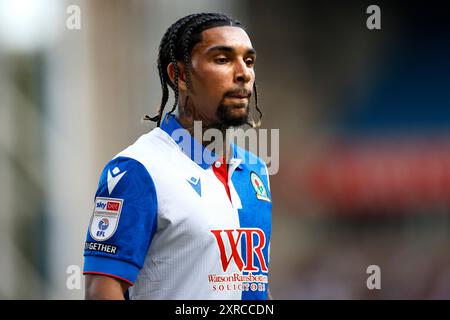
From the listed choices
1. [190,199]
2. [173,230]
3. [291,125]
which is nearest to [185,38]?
[190,199]

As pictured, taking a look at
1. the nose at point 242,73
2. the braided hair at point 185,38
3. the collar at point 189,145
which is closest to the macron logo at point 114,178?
the collar at point 189,145

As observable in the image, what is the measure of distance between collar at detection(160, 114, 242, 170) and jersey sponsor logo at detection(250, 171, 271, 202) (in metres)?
0.23

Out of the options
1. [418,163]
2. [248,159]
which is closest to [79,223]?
[418,163]

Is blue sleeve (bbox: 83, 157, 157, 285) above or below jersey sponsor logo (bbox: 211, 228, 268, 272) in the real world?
above

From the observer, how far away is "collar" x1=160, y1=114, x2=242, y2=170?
11.3 ft

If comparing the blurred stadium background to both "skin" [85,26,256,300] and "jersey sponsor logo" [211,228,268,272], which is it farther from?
"skin" [85,26,256,300]

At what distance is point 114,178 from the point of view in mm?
3137

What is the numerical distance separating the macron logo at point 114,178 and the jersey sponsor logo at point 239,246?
1.37 feet

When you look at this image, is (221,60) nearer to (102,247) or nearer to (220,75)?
(220,75)

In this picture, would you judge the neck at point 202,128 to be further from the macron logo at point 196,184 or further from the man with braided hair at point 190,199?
the macron logo at point 196,184

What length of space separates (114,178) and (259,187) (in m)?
0.78

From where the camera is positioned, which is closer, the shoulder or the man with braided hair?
the man with braided hair

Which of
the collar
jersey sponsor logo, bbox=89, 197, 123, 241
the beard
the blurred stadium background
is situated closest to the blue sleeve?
jersey sponsor logo, bbox=89, 197, 123, 241

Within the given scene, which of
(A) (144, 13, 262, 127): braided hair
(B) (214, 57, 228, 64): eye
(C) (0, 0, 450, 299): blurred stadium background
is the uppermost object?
(A) (144, 13, 262, 127): braided hair
